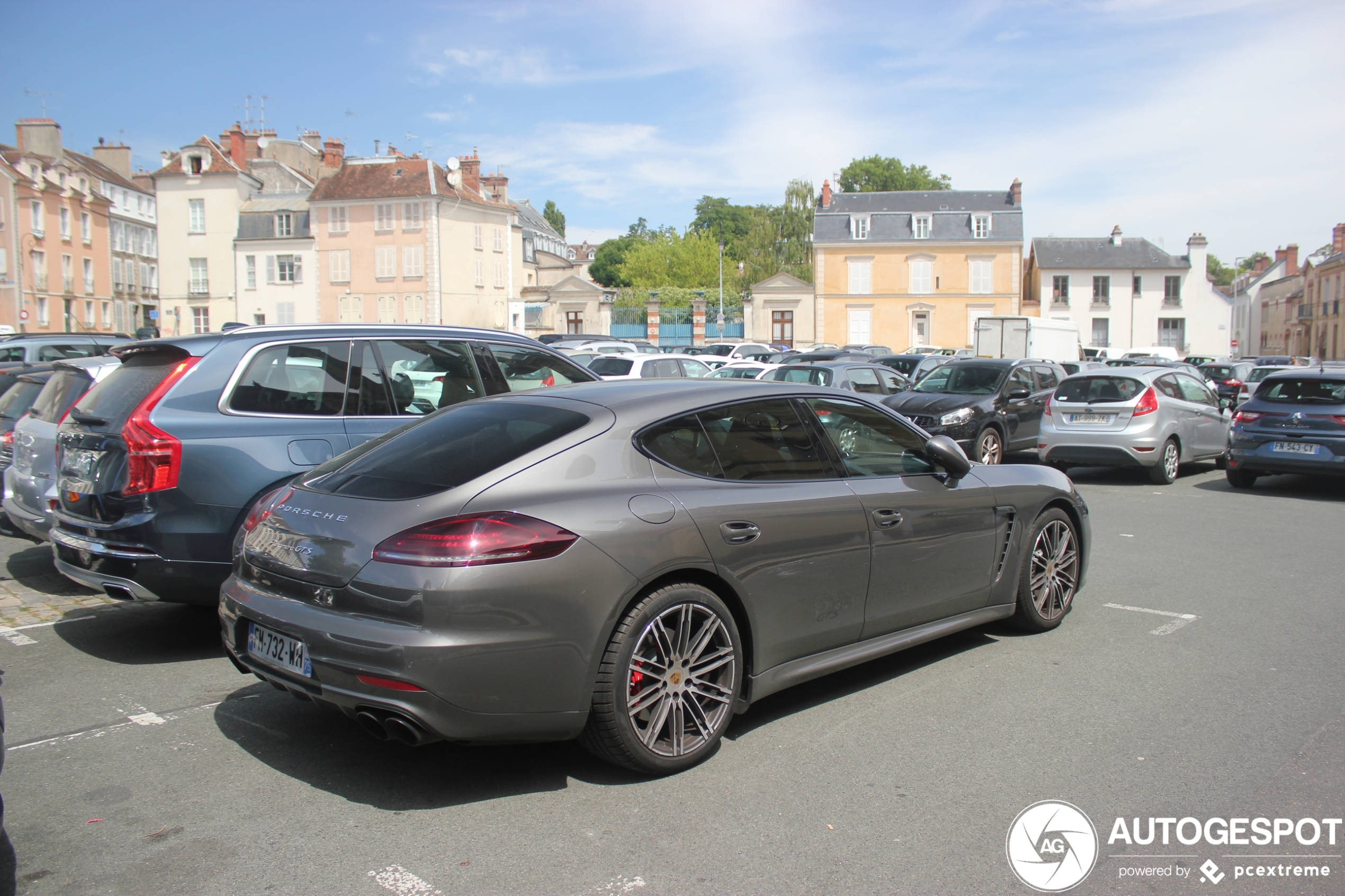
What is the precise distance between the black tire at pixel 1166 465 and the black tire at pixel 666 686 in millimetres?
10832

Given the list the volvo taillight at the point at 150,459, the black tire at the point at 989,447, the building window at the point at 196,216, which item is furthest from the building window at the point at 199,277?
the volvo taillight at the point at 150,459

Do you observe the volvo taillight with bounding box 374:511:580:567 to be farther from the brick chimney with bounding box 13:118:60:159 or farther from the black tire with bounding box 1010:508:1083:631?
the brick chimney with bounding box 13:118:60:159

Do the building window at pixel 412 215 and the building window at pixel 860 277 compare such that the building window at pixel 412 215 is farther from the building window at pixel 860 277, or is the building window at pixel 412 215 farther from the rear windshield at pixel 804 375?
the rear windshield at pixel 804 375

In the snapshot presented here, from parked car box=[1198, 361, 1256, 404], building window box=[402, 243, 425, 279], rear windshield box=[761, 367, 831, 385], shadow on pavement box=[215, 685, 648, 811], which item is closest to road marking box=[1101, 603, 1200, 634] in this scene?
shadow on pavement box=[215, 685, 648, 811]

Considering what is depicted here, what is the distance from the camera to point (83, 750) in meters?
4.18

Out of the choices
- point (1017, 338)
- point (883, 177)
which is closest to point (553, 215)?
point (883, 177)

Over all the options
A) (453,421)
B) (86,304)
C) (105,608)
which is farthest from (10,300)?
(453,421)

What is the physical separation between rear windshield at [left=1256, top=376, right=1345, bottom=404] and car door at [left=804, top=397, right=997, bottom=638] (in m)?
8.79

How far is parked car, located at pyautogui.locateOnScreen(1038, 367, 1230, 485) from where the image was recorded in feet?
42.5

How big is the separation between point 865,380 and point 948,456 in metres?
11.6

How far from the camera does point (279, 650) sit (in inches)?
148

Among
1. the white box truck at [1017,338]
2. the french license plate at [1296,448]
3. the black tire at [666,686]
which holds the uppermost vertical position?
the white box truck at [1017,338]

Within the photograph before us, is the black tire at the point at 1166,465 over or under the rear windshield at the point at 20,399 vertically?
under

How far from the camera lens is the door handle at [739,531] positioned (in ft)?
13.2
